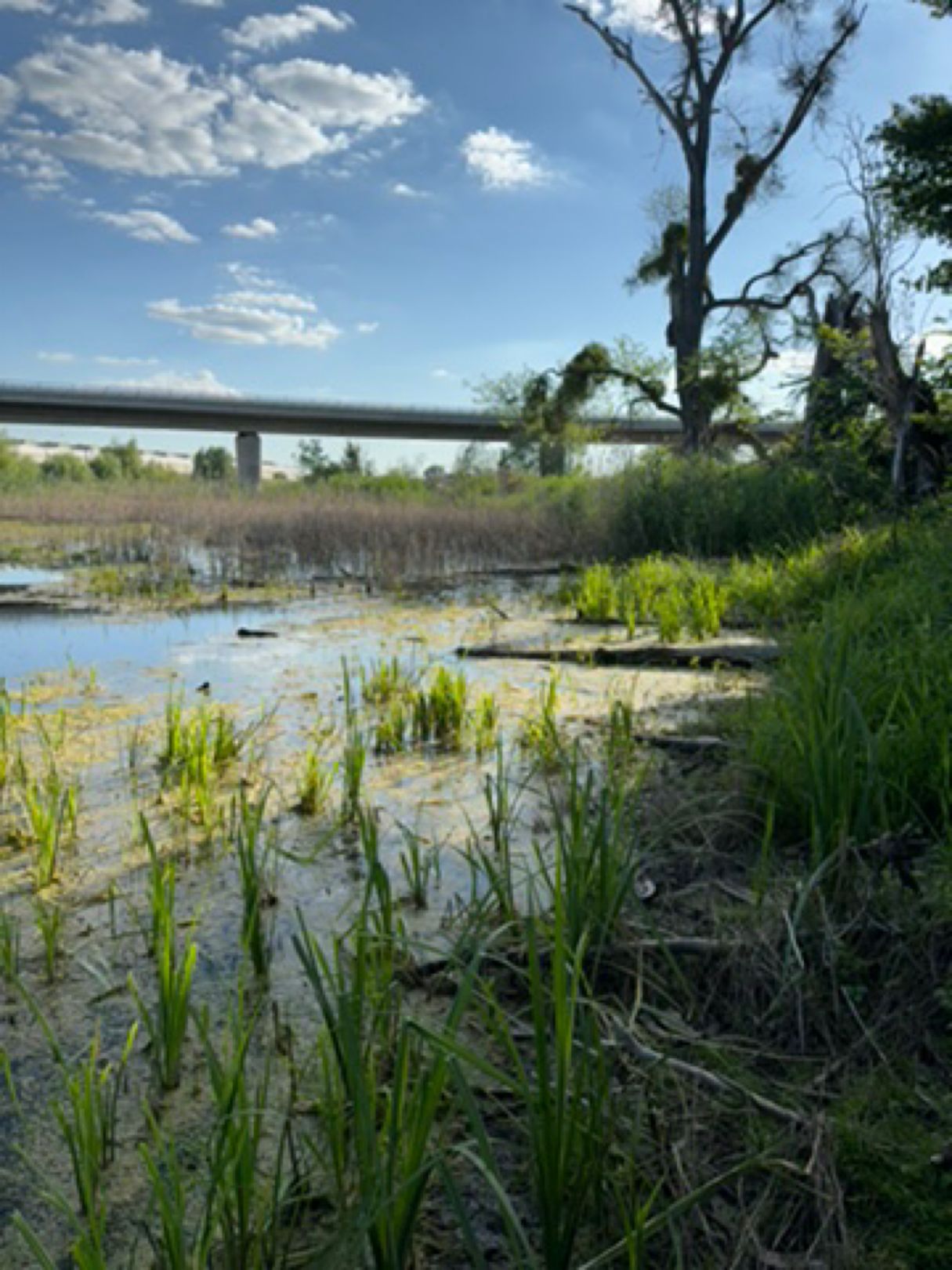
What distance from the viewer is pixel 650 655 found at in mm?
5926

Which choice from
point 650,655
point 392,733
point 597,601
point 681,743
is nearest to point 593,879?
point 681,743

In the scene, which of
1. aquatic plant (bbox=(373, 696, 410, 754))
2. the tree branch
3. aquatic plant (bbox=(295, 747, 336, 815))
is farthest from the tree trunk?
aquatic plant (bbox=(295, 747, 336, 815))

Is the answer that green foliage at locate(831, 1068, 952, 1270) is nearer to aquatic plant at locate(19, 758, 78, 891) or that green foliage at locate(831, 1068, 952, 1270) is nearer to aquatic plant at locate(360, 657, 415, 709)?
aquatic plant at locate(19, 758, 78, 891)

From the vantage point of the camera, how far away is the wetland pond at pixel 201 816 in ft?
5.73

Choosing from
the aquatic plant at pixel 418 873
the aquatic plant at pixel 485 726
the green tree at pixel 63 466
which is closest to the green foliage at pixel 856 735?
the aquatic plant at pixel 418 873

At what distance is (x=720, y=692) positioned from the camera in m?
5.03

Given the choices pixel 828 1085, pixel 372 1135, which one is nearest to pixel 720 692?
pixel 828 1085

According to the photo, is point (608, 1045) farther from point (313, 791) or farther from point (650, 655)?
point (650, 655)

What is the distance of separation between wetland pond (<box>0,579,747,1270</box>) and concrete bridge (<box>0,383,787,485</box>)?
3765 cm

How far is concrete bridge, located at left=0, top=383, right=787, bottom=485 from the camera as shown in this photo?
43500 millimetres

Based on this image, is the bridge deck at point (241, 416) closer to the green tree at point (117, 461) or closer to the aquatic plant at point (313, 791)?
the green tree at point (117, 461)

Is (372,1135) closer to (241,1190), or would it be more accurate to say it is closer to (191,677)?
(241,1190)

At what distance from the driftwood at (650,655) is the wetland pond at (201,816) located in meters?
0.18

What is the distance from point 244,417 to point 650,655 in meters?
43.3
